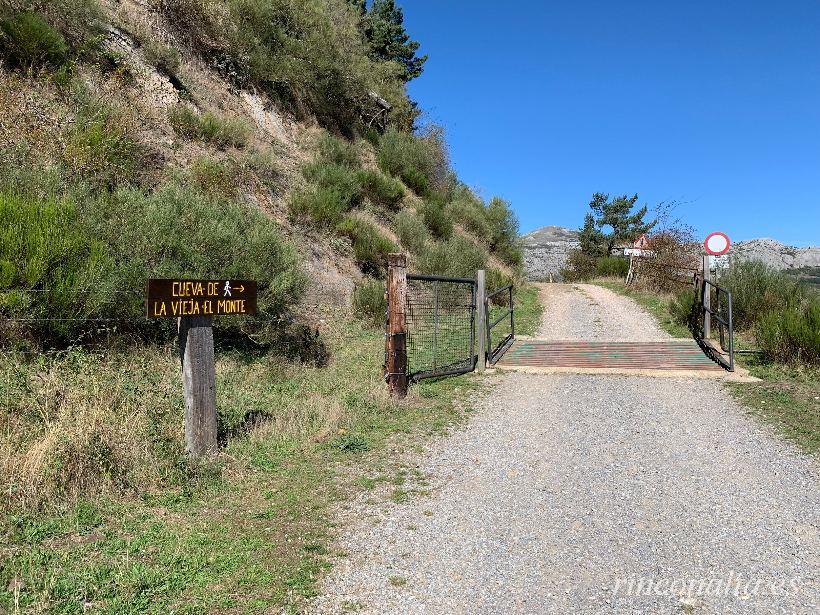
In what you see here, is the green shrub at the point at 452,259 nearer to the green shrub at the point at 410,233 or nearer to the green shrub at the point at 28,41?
the green shrub at the point at 410,233

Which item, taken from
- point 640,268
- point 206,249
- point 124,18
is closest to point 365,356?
point 206,249

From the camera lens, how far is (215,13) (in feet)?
54.7

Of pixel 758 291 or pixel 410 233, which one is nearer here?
pixel 758 291

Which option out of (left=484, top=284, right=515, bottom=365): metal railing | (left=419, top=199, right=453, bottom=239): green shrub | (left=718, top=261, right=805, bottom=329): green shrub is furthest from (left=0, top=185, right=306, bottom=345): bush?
(left=419, top=199, right=453, bottom=239): green shrub

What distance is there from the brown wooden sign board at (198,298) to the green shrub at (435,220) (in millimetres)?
16048

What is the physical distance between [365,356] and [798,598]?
7.84 meters

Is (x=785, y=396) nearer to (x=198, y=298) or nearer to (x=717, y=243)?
(x=717, y=243)

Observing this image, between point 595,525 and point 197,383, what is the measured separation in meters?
3.49

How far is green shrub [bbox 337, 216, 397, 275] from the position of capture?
51.6ft

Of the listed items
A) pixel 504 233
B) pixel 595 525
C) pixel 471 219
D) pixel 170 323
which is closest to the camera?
pixel 595 525

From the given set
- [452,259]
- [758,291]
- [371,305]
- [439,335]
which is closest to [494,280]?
[452,259]

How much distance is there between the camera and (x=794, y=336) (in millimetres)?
9344

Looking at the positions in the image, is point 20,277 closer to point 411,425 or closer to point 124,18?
point 411,425

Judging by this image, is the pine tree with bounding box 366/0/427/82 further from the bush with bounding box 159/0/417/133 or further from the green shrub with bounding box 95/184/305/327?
the green shrub with bounding box 95/184/305/327
